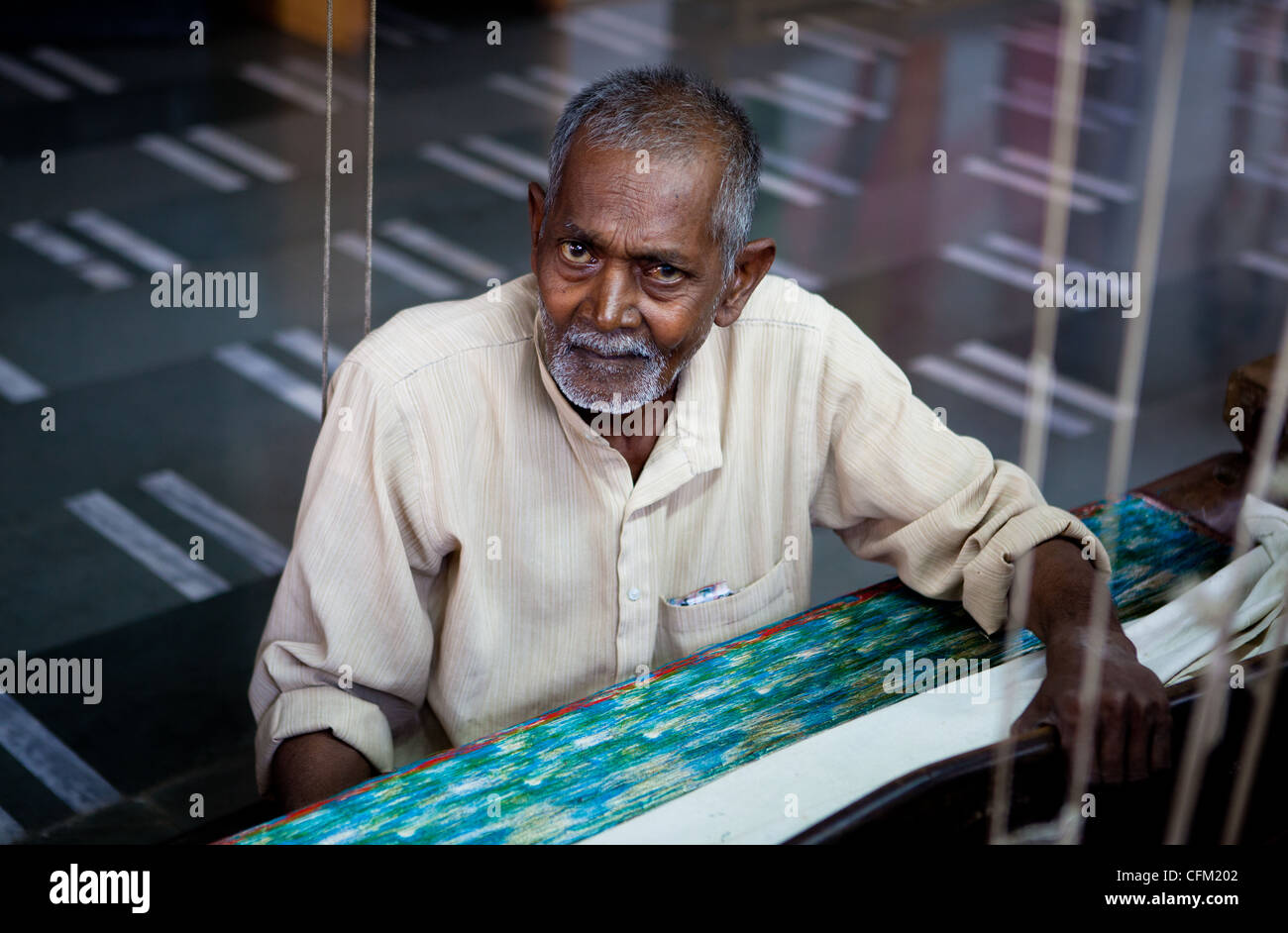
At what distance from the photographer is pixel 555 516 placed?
193cm

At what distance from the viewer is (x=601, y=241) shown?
67.6 inches

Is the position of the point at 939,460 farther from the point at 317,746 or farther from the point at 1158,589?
the point at 317,746

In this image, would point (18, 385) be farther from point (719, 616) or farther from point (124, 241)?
point (719, 616)

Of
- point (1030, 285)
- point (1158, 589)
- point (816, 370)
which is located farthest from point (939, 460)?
point (1030, 285)

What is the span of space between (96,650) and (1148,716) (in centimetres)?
236

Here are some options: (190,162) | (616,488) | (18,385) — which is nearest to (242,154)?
(190,162)

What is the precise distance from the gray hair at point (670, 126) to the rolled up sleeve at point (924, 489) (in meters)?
0.29

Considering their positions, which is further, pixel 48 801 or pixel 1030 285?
pixel 1030 285

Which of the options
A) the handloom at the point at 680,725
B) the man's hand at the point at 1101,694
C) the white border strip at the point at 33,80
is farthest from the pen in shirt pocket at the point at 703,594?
the white border strip at the point at 33,80

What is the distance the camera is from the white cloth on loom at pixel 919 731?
60.1 inches

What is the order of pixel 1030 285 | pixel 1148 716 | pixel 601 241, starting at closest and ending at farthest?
pixel 1148 716, pixel 601 241, pixel 1030 285

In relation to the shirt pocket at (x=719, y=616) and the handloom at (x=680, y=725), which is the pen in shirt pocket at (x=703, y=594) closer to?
the shirt pocket at (x=719, y=616)

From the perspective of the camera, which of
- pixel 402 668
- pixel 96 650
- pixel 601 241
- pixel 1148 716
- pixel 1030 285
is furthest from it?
pixel 1030 285
